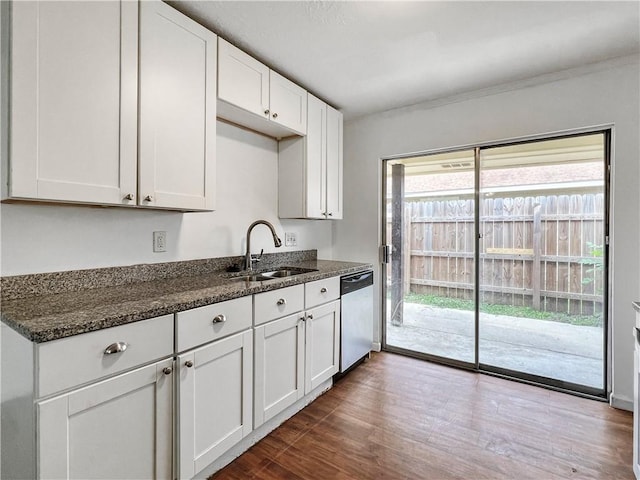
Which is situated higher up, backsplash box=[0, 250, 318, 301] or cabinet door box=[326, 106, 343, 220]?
cabinet door box=[326, 106, 343, 220]

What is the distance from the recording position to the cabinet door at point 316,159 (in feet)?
8.77

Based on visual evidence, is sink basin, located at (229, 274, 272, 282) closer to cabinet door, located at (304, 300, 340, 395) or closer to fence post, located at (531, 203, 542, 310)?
cabinet door, located at (304, 300, 340, 395)

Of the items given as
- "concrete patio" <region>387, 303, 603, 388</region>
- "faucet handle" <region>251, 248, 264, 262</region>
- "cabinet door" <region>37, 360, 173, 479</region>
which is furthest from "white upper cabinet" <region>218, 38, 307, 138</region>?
"concrete patio" <region>387, 303, 603, 388</region>

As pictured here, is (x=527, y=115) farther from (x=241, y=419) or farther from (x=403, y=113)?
(x=241, y=419)

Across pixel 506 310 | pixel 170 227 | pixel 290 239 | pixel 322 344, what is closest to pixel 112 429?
pixel 170 227

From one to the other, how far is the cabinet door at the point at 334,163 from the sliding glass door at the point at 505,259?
1.73 ft

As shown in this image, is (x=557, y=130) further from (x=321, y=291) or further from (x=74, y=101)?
(x=74, y=101)

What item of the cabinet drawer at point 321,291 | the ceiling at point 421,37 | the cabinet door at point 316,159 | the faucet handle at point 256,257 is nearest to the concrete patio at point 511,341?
the cabinet drawer at point 321,291


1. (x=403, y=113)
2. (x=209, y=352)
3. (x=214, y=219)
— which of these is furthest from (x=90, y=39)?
(x=403, y=113)

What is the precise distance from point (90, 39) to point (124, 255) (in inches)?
40.6

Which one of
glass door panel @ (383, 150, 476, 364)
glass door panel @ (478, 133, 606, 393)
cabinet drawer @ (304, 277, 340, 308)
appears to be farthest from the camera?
glass door panel @ (383, 150, 476, 364)

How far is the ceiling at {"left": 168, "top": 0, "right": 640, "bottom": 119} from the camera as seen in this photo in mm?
1714

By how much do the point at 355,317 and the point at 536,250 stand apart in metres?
1.58

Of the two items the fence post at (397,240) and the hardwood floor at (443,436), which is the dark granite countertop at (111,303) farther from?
the fence post at (397,240)
